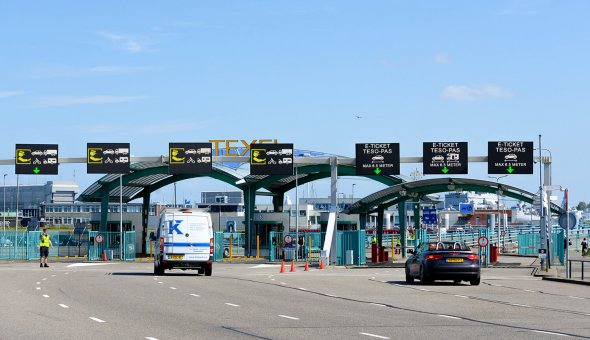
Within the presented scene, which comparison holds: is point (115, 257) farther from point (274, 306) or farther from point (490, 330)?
point (490, 330)

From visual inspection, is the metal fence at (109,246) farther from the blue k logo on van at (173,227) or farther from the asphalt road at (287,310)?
the asphalt road at (287,310)

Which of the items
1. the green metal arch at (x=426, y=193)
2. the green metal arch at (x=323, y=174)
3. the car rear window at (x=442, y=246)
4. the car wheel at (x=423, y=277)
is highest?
the green metal arch at (x=323, y=174)

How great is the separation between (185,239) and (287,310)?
53.0ft

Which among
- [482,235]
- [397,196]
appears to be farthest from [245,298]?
[397,196]

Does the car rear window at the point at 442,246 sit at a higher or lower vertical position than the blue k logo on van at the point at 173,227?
lower

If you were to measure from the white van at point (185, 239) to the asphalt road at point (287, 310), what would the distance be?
125 inches

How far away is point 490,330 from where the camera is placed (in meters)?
16.5

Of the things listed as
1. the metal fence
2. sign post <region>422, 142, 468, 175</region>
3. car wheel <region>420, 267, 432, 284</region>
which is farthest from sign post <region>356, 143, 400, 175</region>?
car wheel <region>420, 267, 432, 284</region>

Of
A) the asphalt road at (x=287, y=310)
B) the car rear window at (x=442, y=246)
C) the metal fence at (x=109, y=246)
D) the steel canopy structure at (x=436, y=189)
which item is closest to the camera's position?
the asphalt road at (x=287, y=310)

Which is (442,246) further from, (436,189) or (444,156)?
(436,189)

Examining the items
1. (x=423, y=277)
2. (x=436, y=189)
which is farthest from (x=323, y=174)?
(x=423, y=277)

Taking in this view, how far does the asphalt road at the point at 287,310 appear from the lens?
16016 mm

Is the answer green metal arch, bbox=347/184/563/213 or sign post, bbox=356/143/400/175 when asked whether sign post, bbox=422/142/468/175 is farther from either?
green metal arch, bbox=347/184/563/213

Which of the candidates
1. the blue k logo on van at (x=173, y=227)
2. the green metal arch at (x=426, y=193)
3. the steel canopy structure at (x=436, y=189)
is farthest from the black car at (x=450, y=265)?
the green metal arch at (x=426, y=193)
